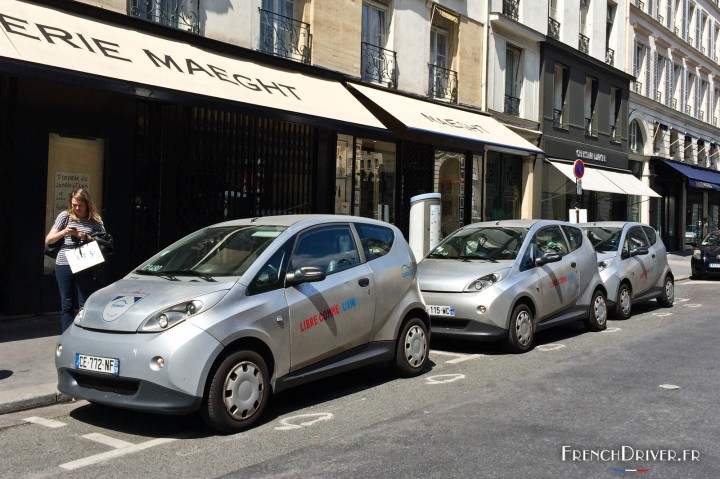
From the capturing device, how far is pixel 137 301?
→ 5.25m

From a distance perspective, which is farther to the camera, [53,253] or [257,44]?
[257,44]

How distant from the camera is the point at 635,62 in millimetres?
28344

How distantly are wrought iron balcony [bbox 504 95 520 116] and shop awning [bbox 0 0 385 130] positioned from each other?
335 inches

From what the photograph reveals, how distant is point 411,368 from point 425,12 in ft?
39.0

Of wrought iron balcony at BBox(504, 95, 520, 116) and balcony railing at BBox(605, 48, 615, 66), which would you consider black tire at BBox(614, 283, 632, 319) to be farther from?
balcony railing at BBox(605, 48, 615, 66)

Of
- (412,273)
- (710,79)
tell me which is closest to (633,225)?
(412,273)

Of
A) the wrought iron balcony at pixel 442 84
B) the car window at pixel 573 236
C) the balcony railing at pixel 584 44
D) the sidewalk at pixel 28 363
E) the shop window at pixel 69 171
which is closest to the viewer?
the sidewalk at pixel 28 363

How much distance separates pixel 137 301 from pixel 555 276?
578cm

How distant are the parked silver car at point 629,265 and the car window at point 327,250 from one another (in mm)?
6282

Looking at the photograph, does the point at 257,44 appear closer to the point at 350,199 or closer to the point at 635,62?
the point at 350,199

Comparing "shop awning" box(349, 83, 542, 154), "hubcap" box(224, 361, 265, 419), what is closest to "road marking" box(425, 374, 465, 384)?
"hubcap" box(224, 361, 265, 419)

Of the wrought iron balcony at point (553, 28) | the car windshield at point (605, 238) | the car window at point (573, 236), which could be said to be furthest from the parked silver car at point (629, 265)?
the wrought iron balcony at point (553, 28)

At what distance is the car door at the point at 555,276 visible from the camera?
890 centimetres

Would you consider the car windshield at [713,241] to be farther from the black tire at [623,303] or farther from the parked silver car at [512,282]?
the parked silver car at [512,282]
